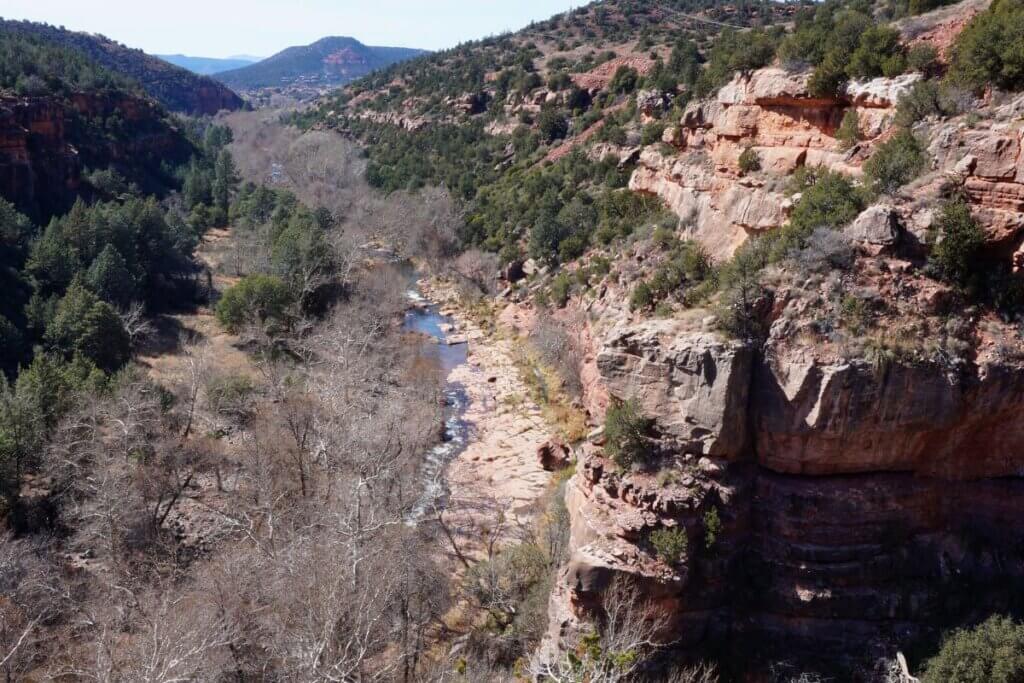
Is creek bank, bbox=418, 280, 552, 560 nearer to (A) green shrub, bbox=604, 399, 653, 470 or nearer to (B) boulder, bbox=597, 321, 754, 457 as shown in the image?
(A) green shrub, bbox=604, 399, 653, 470

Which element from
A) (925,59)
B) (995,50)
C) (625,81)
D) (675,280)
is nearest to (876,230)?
(675,280)

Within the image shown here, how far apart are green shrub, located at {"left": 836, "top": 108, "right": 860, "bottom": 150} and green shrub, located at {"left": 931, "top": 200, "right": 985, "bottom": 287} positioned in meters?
7.85

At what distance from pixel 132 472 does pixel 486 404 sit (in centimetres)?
Answer: 1748

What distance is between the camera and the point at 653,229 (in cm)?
3409

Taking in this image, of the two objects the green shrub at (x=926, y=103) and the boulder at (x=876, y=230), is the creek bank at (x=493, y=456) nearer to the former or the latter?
the boulder at (x=876, y=230)

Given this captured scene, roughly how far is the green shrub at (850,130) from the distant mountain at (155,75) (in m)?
119

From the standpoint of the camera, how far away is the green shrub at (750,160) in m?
28.4

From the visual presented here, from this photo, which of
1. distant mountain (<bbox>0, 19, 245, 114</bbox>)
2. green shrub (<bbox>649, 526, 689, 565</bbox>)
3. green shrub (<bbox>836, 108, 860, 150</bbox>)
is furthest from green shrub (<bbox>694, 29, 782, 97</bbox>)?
distant mountain (<bbox>0, 19, 245, 114</bbox>)

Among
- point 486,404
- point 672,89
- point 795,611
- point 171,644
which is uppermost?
point 672,89

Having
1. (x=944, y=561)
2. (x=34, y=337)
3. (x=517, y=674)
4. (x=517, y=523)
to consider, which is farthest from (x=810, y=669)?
(x=34, y=337)

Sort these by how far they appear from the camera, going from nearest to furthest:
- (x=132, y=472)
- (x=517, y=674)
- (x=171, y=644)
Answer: (x=171, y=644) → (x=517, y=674) → (x=132, y=472)

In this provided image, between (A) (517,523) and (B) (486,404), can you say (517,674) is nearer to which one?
(A) (517,523)

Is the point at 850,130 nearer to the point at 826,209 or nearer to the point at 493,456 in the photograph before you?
the point at 826,209

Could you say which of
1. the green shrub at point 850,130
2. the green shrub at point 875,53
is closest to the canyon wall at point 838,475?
the green shrub at point 850,130
